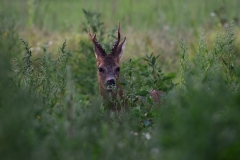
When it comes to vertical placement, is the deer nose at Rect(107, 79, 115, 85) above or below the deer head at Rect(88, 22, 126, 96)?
below

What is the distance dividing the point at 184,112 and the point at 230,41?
2.18m

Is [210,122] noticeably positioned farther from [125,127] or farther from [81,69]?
[81,69]

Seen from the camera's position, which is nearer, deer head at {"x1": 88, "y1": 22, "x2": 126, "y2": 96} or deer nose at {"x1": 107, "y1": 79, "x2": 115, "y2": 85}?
deer nose at {"x1": 107, "y1": 79, "x2": 115, "y2": 85}

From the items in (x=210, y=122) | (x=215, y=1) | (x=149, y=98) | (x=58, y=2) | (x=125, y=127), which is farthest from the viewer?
(x=58, y=2)

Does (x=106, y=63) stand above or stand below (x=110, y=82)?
above

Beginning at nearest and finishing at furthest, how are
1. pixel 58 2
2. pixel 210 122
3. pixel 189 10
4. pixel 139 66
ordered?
pixel 210 122 < pixel 139 66 < pixel 189 10 < pixel 58 2

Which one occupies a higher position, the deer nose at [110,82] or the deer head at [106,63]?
the deer head at [106,63]

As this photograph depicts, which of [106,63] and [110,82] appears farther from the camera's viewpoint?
[106,63]

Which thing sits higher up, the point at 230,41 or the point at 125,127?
the point at 230,41

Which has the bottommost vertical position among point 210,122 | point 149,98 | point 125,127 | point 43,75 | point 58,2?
point 210,122

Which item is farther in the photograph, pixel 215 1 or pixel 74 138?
pixel 215 1

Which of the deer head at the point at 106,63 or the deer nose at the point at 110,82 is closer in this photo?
the deer nose at the point at 110,82

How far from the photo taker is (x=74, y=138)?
3.90m

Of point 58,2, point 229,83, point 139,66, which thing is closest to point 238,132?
point 229,83
